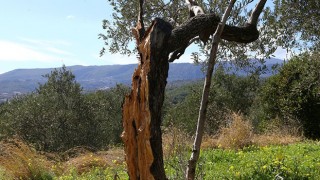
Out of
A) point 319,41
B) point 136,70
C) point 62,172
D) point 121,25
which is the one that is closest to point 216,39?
point 136,70

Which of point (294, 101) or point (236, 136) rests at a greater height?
point (294, 101)

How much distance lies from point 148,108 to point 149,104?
3 centimetres

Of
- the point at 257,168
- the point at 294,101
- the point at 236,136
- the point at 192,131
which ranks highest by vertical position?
the point at 257,168

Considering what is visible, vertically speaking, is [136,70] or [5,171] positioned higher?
[136,70]

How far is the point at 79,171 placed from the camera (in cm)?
950

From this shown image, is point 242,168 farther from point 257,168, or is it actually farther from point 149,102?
point 149,102

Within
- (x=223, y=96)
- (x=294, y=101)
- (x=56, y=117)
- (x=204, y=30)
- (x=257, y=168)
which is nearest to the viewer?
(x=204, y=30)

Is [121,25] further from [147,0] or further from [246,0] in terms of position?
[246,0]

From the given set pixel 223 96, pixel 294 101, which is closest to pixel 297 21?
pixel 294 101

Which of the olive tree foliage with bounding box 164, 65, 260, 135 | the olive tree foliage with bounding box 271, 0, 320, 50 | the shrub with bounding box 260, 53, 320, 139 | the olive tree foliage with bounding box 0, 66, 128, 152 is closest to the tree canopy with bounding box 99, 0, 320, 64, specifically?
the olive tree foliage with bounding box 271, 0, 320, 50

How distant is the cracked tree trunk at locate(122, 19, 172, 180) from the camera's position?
10.2 feet

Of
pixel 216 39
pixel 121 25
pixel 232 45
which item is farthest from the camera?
pixel 121 25

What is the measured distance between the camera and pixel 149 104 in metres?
3.12

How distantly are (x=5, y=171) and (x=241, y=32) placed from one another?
5.86 m
